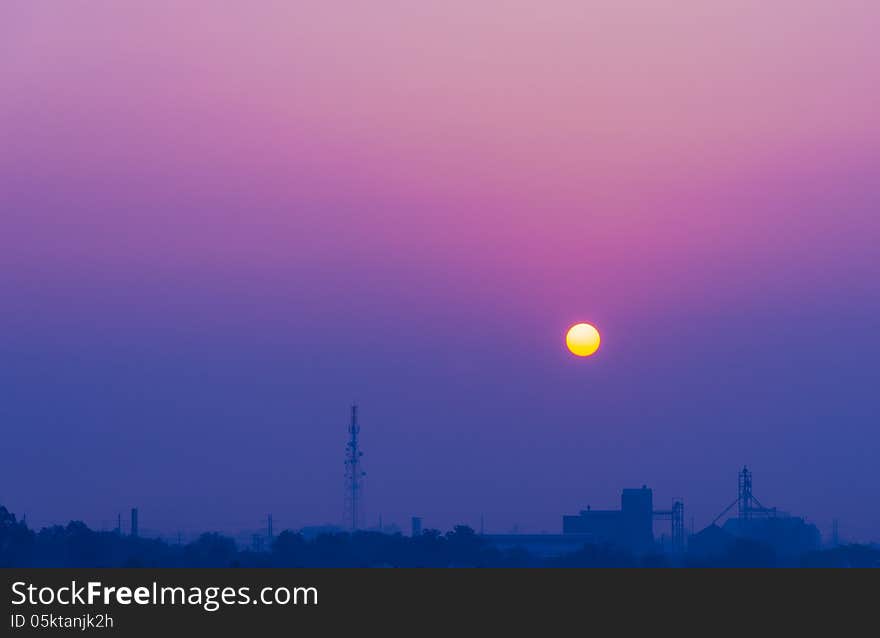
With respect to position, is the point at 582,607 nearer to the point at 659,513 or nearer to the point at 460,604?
the point at 460,604

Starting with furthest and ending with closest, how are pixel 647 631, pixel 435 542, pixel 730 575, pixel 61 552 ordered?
pixel 435 542 → pixel 61 552 → pixel 730 575 → pixel 647 631

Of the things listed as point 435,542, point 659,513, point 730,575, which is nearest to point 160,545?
point 435,542

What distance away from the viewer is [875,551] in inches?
5305

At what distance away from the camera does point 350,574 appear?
32.8 meters

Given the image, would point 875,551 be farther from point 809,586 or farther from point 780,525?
point 809,586

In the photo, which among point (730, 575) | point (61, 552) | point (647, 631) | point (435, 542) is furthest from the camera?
point (435, 542)

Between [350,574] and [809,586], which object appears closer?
[350,574]

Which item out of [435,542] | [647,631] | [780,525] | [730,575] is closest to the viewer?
[647,631]

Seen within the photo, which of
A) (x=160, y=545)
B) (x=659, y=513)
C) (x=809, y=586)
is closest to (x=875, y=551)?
(x=659, y=513)

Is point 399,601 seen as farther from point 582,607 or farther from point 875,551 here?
point 875,551

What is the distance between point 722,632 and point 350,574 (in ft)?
28.3

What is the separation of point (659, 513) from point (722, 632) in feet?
413

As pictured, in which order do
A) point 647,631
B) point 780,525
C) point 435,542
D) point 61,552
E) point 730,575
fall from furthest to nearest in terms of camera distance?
point 780,525 < point 435,542 < point 61,552 < point 730,575 < point 647,631

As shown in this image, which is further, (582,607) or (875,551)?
(875,551)
